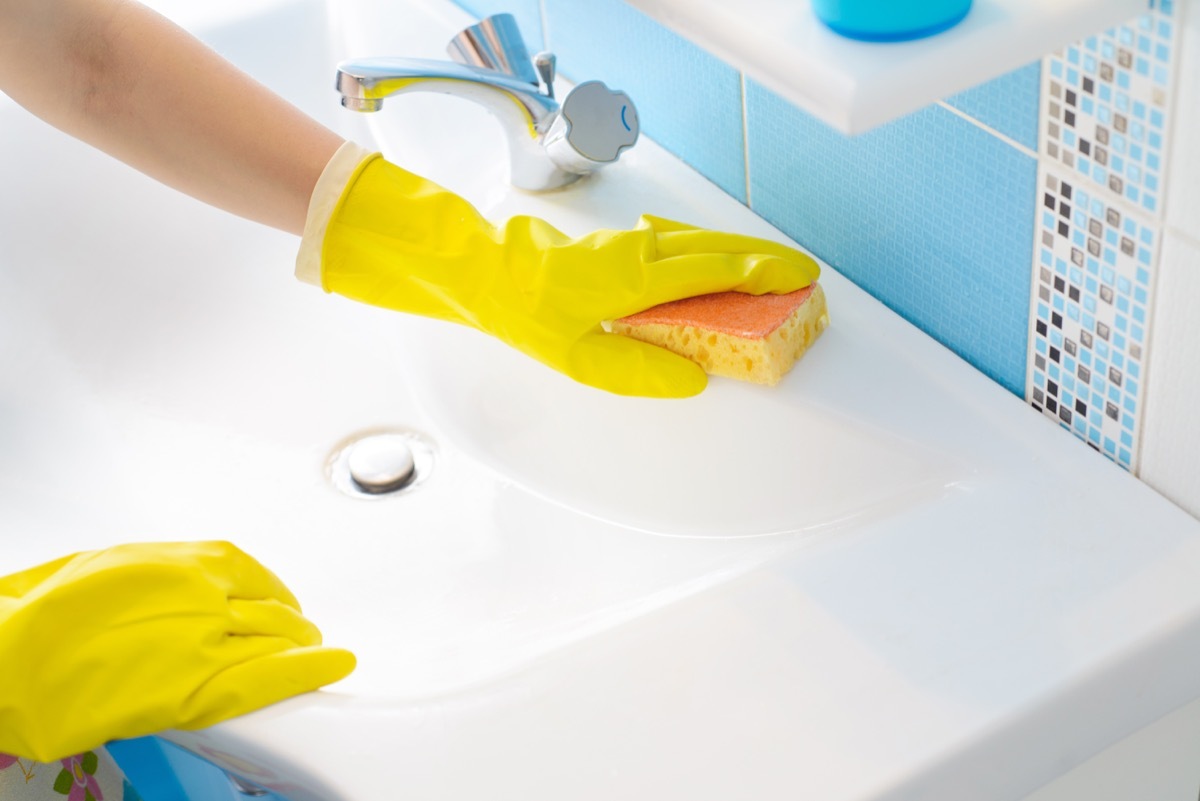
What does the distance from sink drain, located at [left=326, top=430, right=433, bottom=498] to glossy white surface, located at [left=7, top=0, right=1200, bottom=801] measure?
0.04 ft

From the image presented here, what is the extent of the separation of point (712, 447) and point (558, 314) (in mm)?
130

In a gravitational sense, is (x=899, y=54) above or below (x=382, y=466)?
above

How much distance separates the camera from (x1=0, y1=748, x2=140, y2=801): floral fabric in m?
1.19

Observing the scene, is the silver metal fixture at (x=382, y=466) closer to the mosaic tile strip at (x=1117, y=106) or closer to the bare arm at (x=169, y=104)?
the bare arm at (x=169, y=104)

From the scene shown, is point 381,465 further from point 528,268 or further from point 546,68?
point 546,68

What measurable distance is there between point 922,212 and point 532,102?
13.2 inches

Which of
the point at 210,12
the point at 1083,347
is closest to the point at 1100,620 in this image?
the point at 1083,347

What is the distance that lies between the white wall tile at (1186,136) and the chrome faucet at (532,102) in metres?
0.45

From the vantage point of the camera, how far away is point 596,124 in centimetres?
97

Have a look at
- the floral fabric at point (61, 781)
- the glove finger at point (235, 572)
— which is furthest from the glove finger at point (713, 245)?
the floral fabric at point (61, 781)

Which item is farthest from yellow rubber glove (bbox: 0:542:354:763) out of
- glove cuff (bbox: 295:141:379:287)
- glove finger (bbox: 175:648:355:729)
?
glove cuff (bbox: 295:141:379:287)

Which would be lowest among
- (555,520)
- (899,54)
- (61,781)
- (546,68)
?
(61,781)

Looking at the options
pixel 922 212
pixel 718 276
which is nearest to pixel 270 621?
pixel 718 276

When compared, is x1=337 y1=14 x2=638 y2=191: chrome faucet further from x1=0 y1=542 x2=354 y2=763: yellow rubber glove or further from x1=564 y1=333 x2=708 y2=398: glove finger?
x1=0 y1=542 x2=354 y2=763: yellow rubber glove
